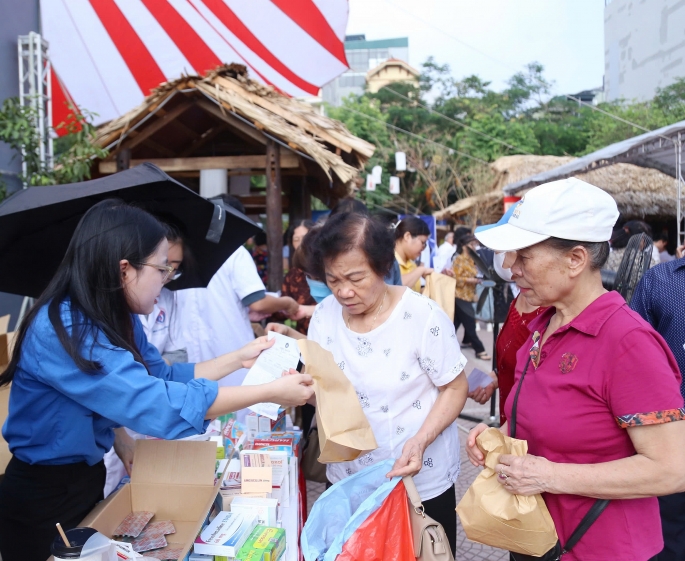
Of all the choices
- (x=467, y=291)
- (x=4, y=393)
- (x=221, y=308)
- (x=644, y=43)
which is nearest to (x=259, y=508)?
(x=4, y=393)

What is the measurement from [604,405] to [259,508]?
1086 mm

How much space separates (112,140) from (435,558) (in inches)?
207

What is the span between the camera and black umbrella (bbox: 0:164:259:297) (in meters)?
1.90

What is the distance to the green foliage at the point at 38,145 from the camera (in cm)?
464

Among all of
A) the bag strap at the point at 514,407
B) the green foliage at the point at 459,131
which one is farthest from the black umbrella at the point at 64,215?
the green foliage at the point at 459,131

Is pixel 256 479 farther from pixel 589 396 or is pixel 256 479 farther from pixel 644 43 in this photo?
pixel 644 43

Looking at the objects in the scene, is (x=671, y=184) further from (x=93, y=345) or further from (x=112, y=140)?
(x=93, y=345)

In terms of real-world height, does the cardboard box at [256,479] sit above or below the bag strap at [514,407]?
below

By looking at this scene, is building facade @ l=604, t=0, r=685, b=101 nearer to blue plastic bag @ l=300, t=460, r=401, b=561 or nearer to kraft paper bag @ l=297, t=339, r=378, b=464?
kraft paper bag @ l=297, t=339, r=378, b=464

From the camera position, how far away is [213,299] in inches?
131

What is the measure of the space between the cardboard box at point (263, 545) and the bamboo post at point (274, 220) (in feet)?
13.3

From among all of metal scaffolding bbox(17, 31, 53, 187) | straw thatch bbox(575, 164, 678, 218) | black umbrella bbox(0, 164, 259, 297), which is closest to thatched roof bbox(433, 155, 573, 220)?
straw thatch bbox(575, 164, 678, 218)

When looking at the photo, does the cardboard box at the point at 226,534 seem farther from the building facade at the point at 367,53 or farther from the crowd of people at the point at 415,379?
the building facade at the point at 367,53

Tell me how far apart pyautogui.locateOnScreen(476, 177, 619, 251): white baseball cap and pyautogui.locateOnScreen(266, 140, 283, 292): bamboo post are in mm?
4324
